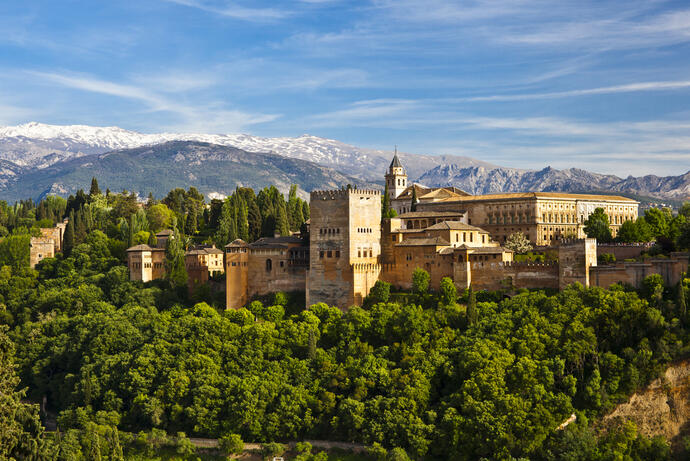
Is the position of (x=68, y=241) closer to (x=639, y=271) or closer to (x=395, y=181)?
(x=395, y=181)

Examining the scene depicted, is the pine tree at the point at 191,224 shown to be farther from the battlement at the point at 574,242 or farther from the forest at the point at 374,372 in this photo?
the battlement at the point at 574,242

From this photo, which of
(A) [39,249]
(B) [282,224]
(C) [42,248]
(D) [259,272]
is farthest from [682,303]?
(A) [39,249]

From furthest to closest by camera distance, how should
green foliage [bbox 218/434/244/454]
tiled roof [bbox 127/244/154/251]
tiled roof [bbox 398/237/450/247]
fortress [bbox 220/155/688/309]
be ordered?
tiled roof [bbox 127/244/154/251] → tiled roof [bbox 398/237/450/247] → fortress [bbox 220/155/688/309] → green foliage [bbox 218/434/244/454]

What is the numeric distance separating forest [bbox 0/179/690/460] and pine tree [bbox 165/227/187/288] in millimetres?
2511

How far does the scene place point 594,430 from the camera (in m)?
49.1

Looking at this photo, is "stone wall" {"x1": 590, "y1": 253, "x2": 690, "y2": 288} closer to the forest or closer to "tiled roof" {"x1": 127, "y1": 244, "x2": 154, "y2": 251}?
the forest

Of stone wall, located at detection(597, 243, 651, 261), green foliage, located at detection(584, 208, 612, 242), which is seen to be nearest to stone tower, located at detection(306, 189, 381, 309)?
stone wall, located at detection(597, 243, 651, 261)

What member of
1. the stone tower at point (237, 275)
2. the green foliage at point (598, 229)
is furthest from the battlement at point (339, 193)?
the green foliage at point (598, 229)

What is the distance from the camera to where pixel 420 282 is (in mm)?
62656

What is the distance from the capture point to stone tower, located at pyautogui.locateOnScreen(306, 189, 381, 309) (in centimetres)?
6388

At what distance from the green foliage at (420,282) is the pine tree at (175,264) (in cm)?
2186

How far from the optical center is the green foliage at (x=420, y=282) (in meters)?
62.6

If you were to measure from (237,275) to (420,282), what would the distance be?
15254 millimetres

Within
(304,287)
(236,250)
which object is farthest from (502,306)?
(236,250)
